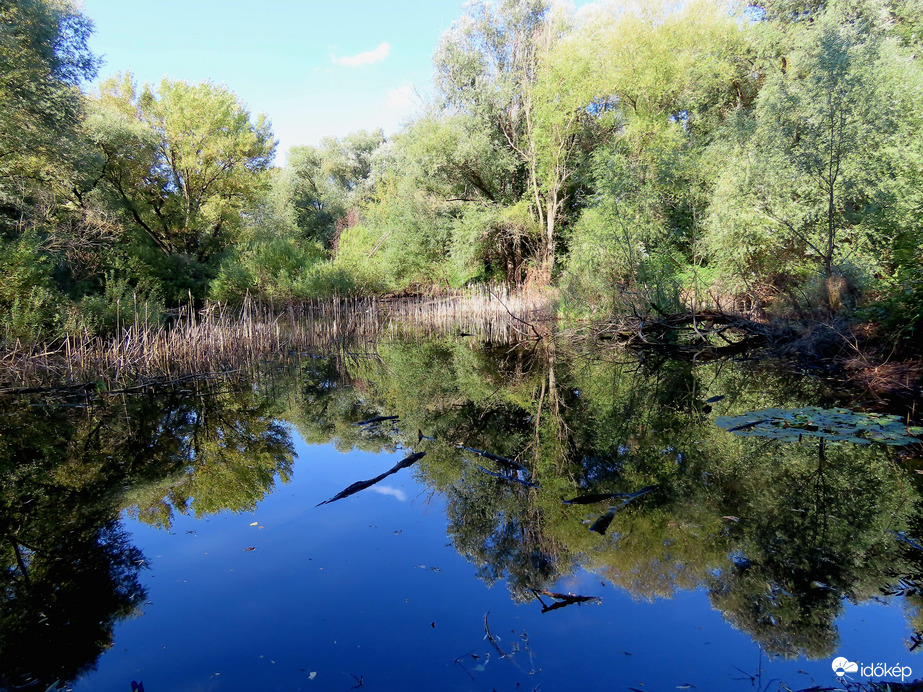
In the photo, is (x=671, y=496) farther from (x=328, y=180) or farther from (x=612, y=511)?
(x=328, y=180)

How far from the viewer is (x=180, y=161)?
1950 cm

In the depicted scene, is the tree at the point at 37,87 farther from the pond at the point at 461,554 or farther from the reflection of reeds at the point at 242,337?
the pond at the point at 461,554

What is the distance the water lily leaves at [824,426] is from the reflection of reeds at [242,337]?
6590mm

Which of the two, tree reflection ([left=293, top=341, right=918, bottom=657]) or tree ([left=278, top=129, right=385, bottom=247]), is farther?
tree ([left=278, top=129, right=385, bottom=247])

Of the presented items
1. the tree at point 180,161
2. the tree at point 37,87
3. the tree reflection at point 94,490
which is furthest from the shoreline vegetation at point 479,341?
the tree at point 180,161

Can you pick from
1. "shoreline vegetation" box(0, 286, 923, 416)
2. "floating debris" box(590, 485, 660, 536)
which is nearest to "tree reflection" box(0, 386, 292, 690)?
"shoreline vegetation" box(0, 286, 923, 416)

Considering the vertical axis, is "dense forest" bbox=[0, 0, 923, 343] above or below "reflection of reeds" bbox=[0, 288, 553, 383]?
above

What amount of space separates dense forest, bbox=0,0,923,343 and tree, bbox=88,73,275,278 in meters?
Result: 0.10

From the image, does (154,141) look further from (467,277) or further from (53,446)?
(53,446)

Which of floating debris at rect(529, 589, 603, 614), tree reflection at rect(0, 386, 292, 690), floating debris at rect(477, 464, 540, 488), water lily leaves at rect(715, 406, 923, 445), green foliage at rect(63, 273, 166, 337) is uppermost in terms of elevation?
green foliage at rect(63, 273, 166, 337)

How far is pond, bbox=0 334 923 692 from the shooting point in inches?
80.4

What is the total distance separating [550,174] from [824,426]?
16924 millimetres

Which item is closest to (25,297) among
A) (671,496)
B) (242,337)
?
(242,337)

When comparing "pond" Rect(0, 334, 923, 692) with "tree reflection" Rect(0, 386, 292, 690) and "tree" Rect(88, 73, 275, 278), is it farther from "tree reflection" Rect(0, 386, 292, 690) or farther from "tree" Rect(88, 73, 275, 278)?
"tree" Rect(88, 73, 275, 278)
